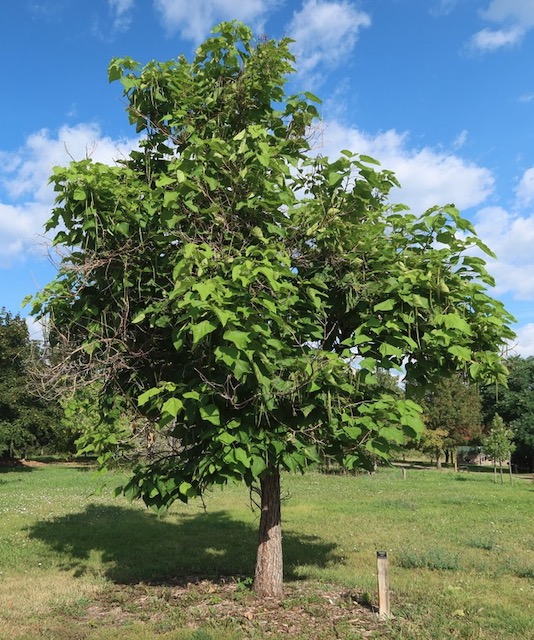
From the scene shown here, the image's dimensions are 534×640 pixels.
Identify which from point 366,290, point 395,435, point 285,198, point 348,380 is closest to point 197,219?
point 285,198

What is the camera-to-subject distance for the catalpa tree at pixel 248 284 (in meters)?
5.22

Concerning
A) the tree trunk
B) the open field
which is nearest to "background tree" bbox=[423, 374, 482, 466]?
the open field

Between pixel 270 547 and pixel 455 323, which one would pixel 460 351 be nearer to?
pixel 455 323

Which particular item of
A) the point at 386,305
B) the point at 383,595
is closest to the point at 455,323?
the point at 386,305

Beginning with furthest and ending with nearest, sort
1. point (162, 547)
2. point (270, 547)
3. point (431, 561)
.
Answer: point (162, 547) → point (431, 561) → point (270, 547)

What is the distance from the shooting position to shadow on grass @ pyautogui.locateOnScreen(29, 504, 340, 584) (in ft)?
28.5

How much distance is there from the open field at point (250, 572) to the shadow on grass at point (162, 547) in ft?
0.11

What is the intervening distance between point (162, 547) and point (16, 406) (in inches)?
938

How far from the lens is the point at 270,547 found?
677 cm

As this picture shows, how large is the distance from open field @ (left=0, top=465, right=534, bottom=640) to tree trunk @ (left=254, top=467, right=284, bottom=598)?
0.24m

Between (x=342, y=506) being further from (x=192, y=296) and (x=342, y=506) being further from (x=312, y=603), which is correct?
(x=192, y=296)

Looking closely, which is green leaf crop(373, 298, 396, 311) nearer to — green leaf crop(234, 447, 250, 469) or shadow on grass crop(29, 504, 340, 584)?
green leaf crop(234, 447, 250, 469)

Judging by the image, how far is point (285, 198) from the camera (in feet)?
17.8

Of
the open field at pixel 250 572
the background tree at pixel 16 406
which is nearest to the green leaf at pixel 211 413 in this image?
the open field at pixel 250 572
